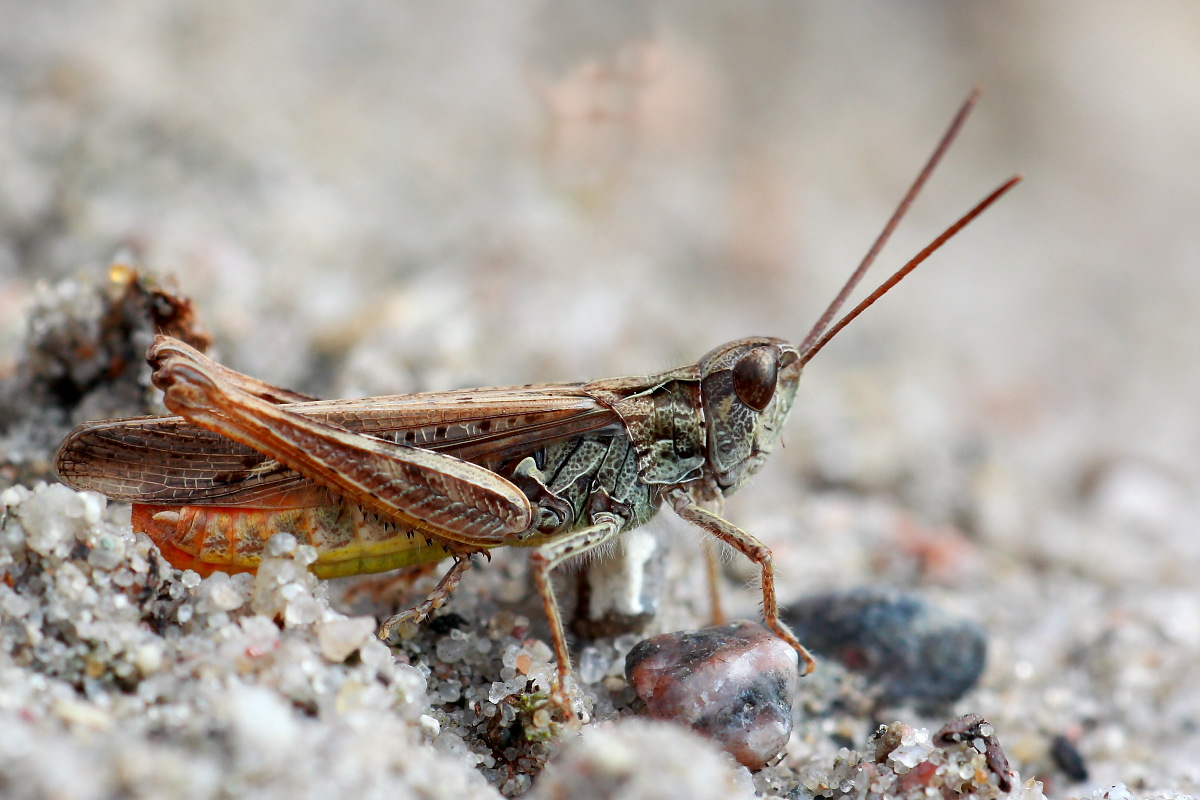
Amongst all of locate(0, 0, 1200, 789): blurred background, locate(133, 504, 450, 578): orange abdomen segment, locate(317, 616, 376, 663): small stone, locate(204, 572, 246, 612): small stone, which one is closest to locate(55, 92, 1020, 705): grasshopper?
locate(133, 504, 450, 578): orange abdomen segment

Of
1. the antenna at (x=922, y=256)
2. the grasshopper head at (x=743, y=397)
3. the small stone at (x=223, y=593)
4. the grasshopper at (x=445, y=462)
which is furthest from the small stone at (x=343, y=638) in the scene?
the antenna at (x=922, y=256)

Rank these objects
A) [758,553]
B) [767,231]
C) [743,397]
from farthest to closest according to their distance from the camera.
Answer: [767,231], [743,397], [758,553]

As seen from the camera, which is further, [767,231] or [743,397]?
Result: [767,231]

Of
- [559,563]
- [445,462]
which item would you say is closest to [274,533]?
[445,462]

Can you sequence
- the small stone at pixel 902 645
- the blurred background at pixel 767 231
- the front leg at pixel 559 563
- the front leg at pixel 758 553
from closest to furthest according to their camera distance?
the front leg at pixel 559 563 < the front leg at pixel 758 553 < the small stone at pixel 902 645 < the blurred background at pixel 767 231

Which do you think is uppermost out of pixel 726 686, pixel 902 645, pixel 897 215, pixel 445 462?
pixel 897 215

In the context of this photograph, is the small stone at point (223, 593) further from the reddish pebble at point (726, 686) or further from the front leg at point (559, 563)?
the reddish pebble at point (726, 686)

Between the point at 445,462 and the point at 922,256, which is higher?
the point at 922,256

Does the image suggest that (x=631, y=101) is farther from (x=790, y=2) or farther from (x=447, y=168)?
(x=790, y=2)

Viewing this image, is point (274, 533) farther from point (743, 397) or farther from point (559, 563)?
point (743, 397)
